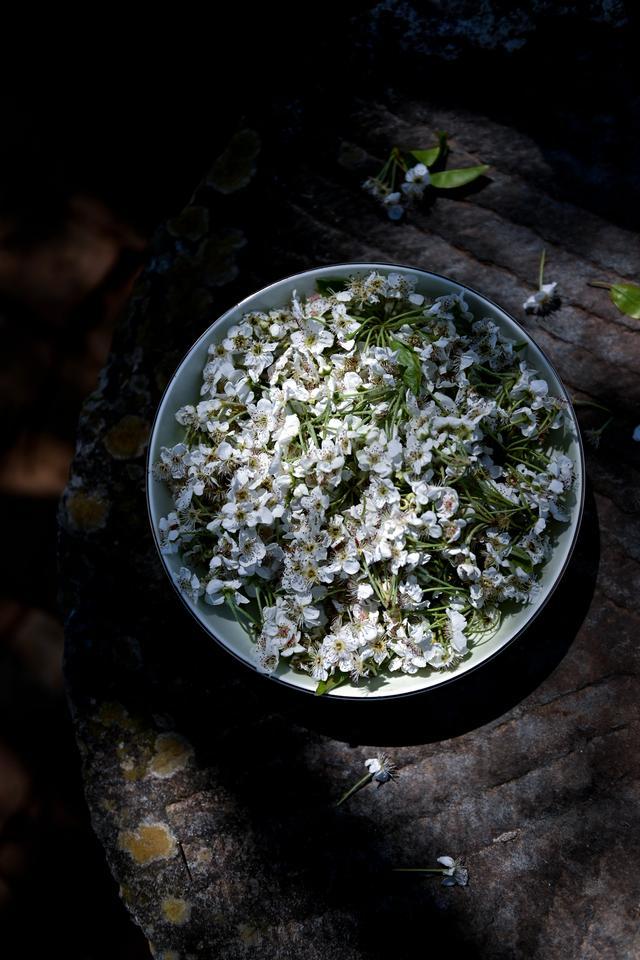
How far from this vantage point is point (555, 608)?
4.75 ft

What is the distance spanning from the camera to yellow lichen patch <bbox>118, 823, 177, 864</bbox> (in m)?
1.42

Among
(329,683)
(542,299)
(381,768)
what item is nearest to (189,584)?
(329,683)

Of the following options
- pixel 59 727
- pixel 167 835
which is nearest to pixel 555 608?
pixel 167 835

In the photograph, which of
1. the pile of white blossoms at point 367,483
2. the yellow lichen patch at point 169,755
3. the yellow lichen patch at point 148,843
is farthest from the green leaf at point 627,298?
the yellow lichen patch at point 148,843

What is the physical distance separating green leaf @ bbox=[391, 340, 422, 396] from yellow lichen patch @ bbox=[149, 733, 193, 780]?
768 millimetres

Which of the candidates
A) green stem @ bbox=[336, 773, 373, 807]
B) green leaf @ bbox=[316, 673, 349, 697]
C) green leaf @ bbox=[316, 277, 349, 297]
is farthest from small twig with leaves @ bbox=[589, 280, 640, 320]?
green stem @ bbox=[336, 773, 373, 807]

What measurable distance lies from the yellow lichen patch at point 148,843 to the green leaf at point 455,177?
1326mm

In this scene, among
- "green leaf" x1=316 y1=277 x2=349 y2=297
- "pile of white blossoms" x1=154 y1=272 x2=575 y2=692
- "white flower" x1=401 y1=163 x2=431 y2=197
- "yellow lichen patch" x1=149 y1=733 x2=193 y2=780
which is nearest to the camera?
"pile of white blossoms" x1=154 y1=272 x2=575 y2=692

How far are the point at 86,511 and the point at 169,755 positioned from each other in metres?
0.48

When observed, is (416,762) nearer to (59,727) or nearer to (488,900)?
(488,900)

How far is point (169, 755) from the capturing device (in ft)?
4.75

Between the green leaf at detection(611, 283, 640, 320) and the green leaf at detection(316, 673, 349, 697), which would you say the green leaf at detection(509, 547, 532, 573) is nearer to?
the green leaf at detection(316, 673, 349, 697)

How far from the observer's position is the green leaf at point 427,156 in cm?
159

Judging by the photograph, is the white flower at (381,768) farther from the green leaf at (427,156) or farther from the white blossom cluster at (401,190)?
the green leaf at (427,156)
